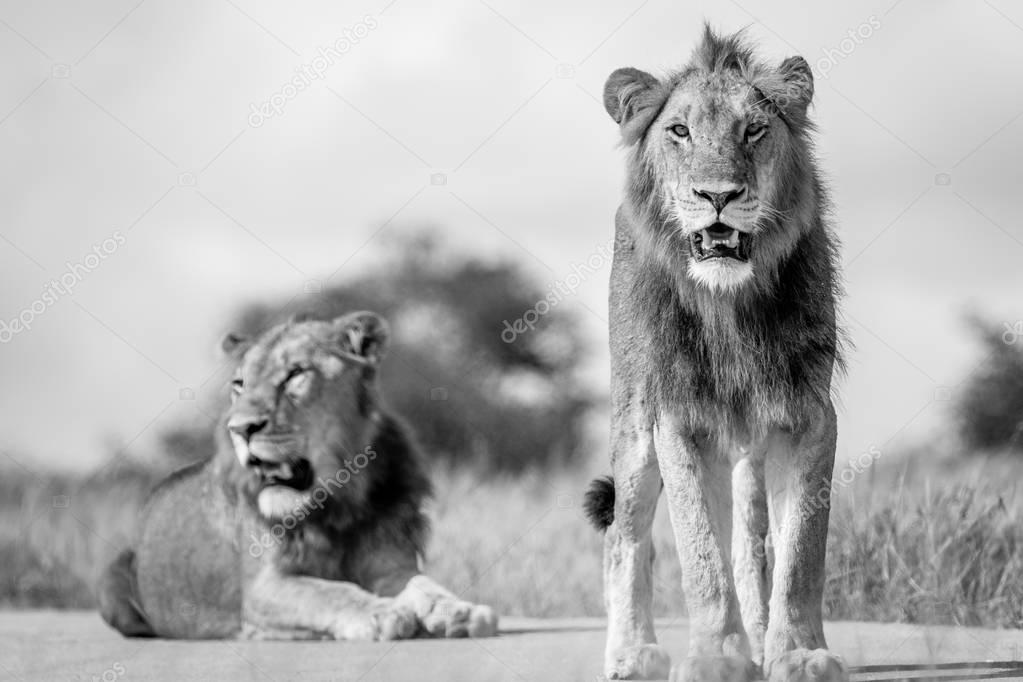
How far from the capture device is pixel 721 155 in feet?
16.0

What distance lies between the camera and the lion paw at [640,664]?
17.4 feet

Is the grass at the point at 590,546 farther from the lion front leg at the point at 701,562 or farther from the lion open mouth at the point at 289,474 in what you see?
the lion open mouth at the point at 289,474

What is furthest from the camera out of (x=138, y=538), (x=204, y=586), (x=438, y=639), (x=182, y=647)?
(x=138, y=538)

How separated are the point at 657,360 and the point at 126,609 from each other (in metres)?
4.39

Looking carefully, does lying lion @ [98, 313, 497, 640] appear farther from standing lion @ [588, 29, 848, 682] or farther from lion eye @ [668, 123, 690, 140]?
lion eye @ [668, 123, 690, 140]

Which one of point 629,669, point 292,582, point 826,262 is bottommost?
point 629,669

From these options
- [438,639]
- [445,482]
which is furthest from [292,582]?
[445,482]

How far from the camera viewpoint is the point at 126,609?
8555 mm

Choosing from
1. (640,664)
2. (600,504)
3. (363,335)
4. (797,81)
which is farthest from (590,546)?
(797,81)

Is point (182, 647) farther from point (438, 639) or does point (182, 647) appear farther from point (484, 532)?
point (484, 532)

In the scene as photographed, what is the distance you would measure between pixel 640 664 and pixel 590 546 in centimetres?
623

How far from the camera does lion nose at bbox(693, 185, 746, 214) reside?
481 cm

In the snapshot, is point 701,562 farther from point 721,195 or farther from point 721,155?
point 721,155

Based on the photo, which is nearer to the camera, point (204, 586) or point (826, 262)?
point (826, 262)
